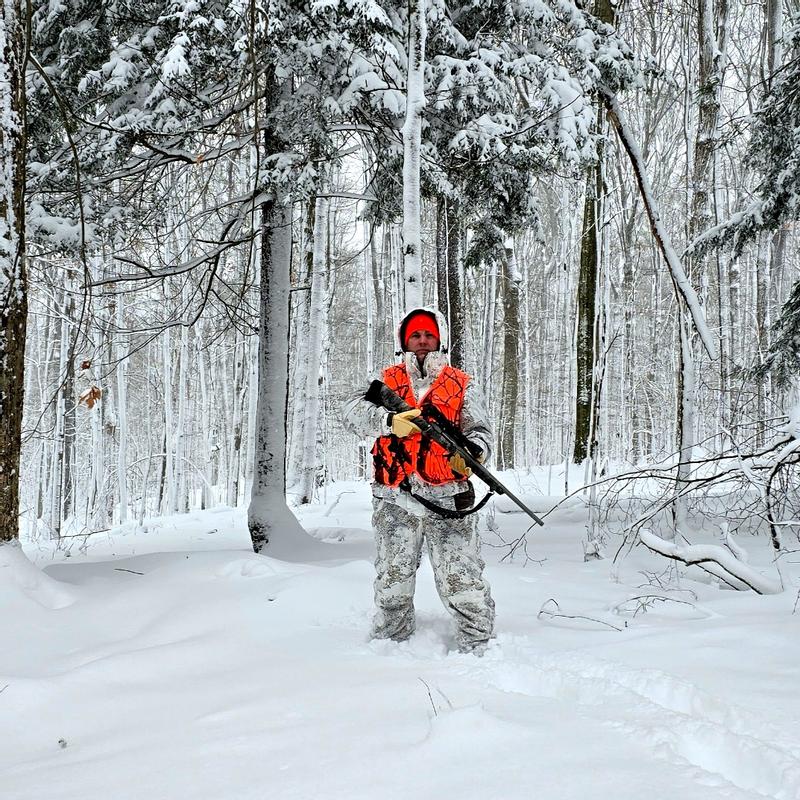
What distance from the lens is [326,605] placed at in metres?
3.96

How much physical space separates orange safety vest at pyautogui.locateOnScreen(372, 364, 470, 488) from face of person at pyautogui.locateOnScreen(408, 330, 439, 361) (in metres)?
0.13

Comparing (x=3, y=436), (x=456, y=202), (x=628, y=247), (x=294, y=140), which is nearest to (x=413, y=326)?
(x=3, y=436)

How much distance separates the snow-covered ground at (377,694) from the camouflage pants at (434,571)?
0.41ft

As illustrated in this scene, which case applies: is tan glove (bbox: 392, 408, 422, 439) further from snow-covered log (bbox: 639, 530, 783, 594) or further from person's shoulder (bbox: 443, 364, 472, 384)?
snow-covered log (bbox: 639, 530, 783, 594)

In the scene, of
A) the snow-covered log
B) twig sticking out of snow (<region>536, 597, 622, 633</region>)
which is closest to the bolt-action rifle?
twig sticking out of snow (<region>536, 597, 622, 633</region>)

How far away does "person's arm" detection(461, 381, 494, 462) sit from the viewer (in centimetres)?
327

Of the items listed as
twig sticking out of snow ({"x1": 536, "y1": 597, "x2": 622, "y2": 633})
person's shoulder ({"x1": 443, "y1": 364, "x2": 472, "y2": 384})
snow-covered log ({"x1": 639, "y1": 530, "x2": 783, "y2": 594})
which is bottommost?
twig sticking out of snow ({"x1": 536, "y1": 597, "x2": 622, "y2": 633})

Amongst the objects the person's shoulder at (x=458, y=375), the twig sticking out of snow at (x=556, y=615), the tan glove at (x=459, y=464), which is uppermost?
the person's shoulder at (x=458, y=375)

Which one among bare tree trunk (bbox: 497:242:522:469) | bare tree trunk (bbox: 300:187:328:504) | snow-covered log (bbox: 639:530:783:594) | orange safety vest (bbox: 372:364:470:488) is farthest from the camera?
bare tree trunk (bbox: 497:242:522:469)

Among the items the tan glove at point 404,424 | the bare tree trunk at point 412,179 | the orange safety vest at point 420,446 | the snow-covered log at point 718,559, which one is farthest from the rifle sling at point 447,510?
the bare tree trunk at point 412,179

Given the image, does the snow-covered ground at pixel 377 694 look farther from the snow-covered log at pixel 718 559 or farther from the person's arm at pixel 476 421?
the person's arm at pixel 476 421

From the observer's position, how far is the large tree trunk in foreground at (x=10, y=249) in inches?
163

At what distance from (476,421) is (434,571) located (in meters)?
0.86

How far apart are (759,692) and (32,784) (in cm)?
261
